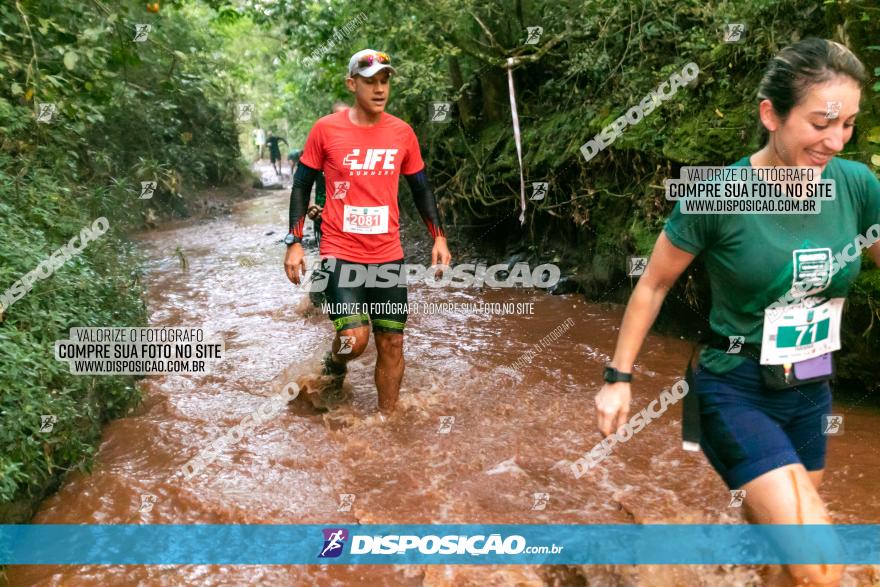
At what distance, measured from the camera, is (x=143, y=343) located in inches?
214

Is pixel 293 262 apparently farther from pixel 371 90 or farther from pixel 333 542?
pixel 333 542

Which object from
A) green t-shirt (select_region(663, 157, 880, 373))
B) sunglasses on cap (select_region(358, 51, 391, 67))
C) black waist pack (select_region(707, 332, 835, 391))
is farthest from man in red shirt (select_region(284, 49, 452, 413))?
black waist pack (select_region(707, 332, 835, 391))

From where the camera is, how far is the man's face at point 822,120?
1.99 metres

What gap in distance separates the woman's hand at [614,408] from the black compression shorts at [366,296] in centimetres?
241

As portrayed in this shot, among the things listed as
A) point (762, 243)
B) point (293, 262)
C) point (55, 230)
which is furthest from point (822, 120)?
point (55, 230)

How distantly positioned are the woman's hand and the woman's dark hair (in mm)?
959

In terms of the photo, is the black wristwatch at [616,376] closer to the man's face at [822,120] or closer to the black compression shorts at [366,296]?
the man's face at [822,120]

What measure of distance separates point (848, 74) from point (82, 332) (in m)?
4.16

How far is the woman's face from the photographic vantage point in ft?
6.54

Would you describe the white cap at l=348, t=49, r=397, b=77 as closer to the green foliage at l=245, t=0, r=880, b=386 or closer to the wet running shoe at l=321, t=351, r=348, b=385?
the wet running shoe at l=321, t=351, r=348, b=385

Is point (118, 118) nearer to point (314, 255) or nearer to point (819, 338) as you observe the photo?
point (314, 255)

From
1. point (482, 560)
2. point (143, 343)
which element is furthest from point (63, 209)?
point (482, 560)

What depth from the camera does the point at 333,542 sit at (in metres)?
3.45

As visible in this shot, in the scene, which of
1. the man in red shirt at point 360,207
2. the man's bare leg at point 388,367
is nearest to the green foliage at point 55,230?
the man in red shirt at point 360,207
